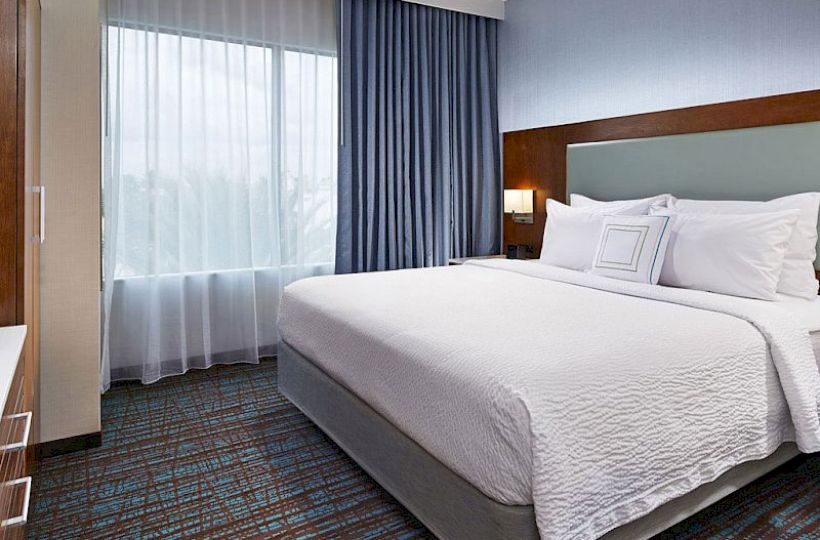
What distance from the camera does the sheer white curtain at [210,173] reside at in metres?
3.51

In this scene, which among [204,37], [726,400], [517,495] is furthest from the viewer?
[204,37]

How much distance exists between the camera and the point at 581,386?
1.56 m

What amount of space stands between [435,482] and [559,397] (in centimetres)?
52

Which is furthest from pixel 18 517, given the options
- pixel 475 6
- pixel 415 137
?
pixel 475 6

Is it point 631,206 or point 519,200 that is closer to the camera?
point 631,206

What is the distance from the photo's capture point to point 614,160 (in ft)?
12.4

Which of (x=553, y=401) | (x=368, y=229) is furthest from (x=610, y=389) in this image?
(x=368, y=229)

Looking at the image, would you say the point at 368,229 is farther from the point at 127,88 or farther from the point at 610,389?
the point at 610,389

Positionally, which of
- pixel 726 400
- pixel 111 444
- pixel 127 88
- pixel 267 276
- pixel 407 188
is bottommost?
pixel 111 444

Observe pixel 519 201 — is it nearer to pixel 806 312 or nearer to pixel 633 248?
pixel 633 248

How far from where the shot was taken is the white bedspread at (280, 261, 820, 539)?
4.86 ft

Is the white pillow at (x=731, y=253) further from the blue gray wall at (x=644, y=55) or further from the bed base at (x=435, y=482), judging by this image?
the blue gray wall at (x=644, y=55)

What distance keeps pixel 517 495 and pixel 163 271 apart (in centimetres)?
295

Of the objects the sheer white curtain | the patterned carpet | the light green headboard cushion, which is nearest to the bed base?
the patterned carpet
